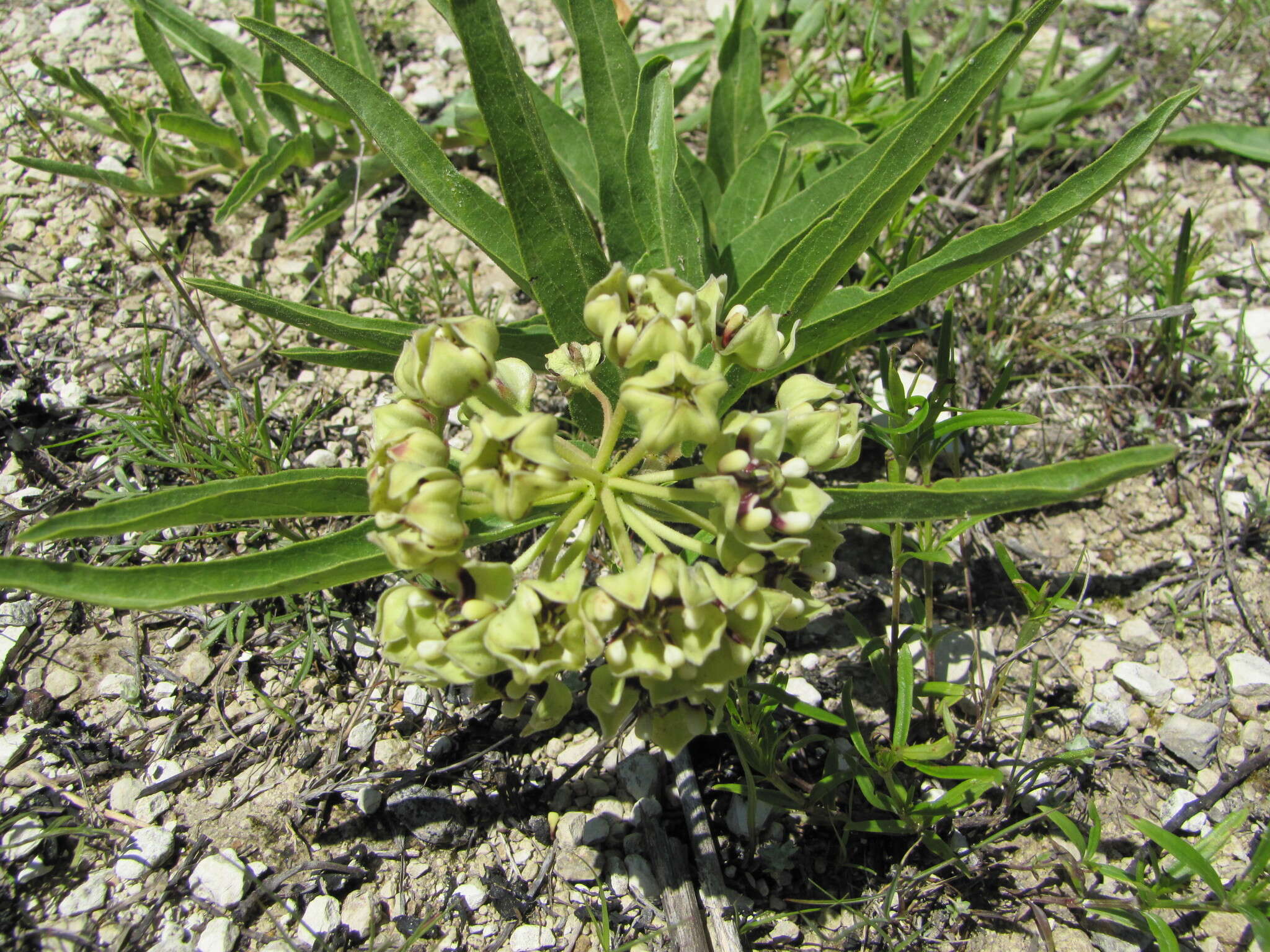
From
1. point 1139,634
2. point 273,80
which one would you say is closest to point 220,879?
point 273,80

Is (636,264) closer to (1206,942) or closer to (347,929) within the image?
(347,929)

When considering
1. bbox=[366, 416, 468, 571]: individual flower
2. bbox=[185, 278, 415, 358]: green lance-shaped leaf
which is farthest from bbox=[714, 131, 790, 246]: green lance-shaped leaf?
bbox=[366, 416, 468, 571]: individual flower

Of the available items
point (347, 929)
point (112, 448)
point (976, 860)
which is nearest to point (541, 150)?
point (112, 448)

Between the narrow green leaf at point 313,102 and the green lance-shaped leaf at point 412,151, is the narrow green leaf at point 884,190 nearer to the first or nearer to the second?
the green lance-shaped leaf at point 412,151

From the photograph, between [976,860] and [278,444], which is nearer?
[976,860]

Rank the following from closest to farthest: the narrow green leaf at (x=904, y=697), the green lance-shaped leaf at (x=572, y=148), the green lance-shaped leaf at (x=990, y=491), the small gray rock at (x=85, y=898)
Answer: the green lance-shaped leaf at (x=990, y=491) < the small gray rock at (x=85, y=898) < the narrow green leaf at (x=904, y=697) < the green lance-shaped leaf at (x=572, y=148)

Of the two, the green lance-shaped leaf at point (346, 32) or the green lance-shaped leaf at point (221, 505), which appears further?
the green lance-shaped leaf at point (346, 32)

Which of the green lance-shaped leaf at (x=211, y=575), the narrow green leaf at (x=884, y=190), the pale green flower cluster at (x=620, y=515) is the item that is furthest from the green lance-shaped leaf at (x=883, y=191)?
the green lance-shaped leaf at (x=211, y=575)
